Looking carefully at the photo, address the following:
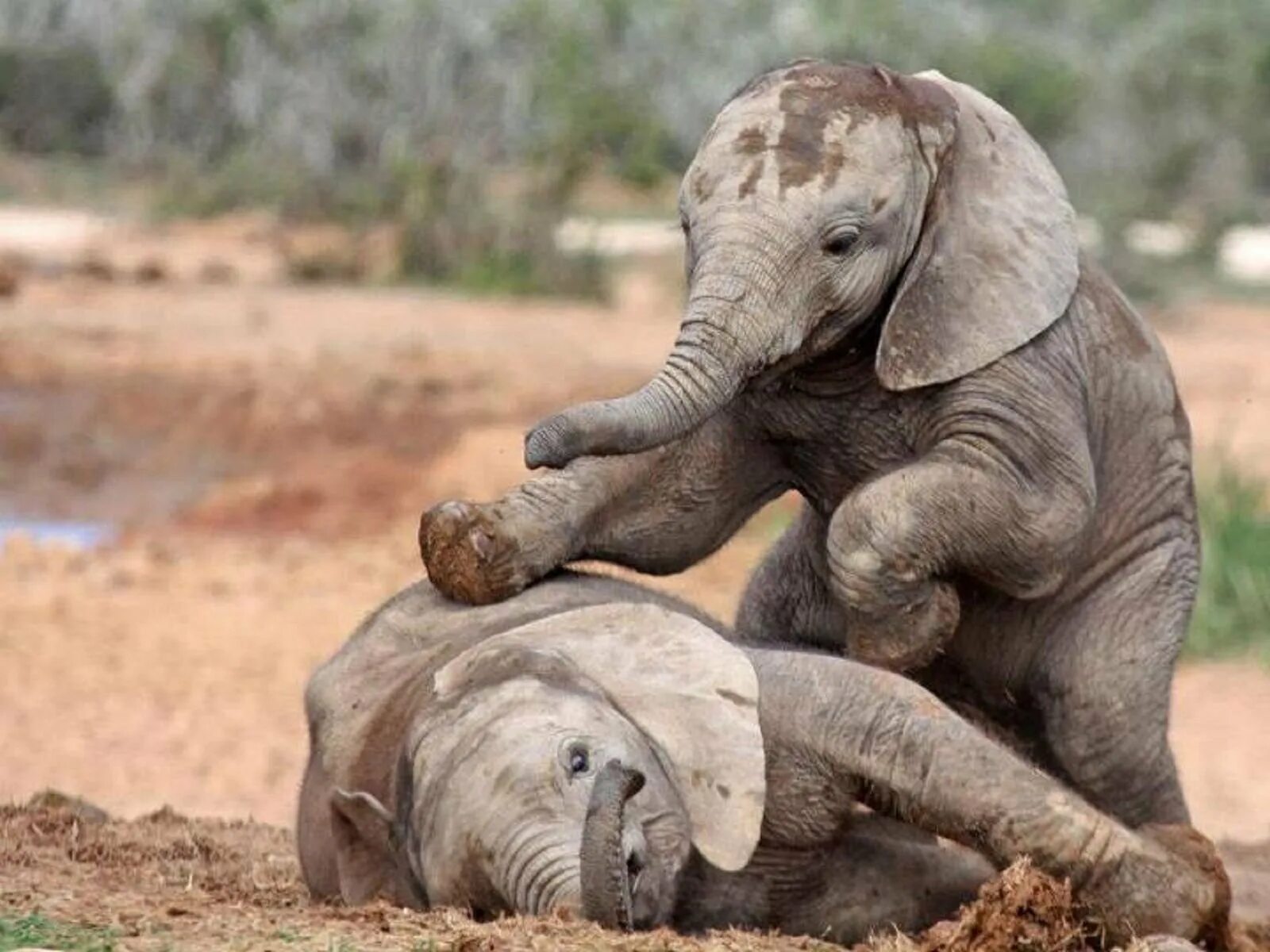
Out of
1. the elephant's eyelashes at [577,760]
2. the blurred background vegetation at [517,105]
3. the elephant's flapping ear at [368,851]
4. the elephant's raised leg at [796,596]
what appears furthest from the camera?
the blurred background vegetation at [517,105]

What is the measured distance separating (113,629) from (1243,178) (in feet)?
63.5

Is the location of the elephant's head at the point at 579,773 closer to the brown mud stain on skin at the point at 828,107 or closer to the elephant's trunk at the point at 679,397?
the elephant's trunk at the point at 679,397

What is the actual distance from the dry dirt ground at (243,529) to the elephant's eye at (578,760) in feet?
1.08

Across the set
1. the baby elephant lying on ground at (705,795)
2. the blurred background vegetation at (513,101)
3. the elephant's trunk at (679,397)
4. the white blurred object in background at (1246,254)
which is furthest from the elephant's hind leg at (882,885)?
the white blurred object in background at (1246,254)

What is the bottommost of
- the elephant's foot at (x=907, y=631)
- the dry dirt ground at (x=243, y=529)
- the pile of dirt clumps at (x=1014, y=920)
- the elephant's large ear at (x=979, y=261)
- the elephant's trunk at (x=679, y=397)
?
the dry dirt ground at (x=243, y=529)

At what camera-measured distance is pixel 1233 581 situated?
38.3 ft

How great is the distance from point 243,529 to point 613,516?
927cm

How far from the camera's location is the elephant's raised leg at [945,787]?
5.12 meters

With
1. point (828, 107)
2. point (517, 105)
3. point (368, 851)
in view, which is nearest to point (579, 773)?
point (368, 851)

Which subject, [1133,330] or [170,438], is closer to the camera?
[1133,330]

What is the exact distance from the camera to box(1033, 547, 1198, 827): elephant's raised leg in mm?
6094

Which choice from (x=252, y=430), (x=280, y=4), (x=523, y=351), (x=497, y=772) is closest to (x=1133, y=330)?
(x=497, y=772)

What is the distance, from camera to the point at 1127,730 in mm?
6086

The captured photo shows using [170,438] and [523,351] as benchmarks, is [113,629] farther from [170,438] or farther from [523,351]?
[523,351]
